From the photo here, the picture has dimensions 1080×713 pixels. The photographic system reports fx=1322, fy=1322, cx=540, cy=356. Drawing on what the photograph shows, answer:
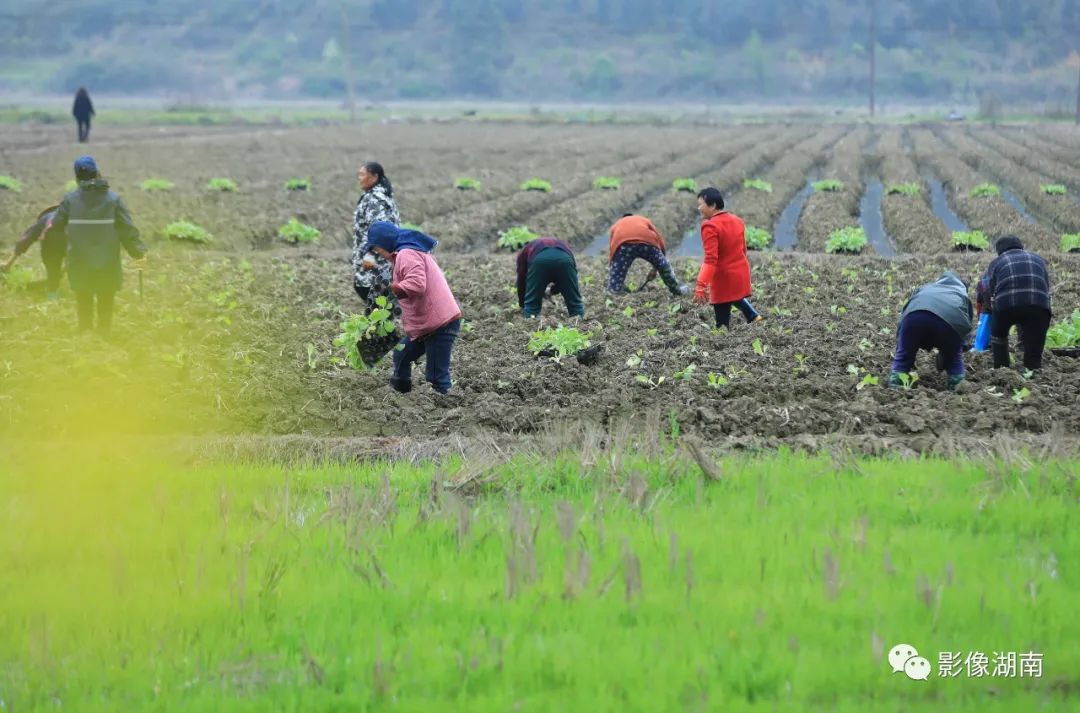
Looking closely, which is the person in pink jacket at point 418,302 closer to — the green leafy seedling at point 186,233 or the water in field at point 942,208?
the green leafy seedling at point 186,233

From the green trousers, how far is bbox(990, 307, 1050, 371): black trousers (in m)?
4.37

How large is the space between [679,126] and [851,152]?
27064 millimetres

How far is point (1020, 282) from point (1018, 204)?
21.0 metres

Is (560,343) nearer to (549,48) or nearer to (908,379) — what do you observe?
(908,379)

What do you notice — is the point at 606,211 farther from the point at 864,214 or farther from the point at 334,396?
the point at 334,396

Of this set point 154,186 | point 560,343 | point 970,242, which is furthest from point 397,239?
point 154,186

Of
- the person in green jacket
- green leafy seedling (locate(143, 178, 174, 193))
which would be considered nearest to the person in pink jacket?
the person in green jacket

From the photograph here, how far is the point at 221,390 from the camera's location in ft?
35.5

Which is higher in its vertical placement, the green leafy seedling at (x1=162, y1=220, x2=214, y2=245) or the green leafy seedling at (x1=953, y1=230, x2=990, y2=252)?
the green leafy seedling at (x1=162, y1=220, x2=214, y2=245)

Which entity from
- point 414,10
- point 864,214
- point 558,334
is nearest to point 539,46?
point 414,10

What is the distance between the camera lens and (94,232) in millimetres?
11828

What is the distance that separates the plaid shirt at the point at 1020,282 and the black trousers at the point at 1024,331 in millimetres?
65

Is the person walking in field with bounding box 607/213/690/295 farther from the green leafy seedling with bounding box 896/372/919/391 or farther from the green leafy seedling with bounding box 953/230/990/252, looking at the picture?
the green leafy seedling with bounding box 953/230/990/252

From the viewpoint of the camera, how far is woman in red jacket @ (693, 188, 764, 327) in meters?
12.5
